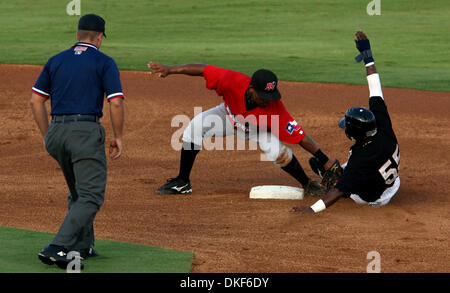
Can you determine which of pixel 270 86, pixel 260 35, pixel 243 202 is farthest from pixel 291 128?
pixel 260 35

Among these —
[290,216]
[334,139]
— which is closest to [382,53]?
[334,139]

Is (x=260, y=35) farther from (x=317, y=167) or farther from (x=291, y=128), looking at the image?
(x=291, y=128)

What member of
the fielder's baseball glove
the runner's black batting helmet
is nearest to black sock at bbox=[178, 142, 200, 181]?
the fielder's baseball glove

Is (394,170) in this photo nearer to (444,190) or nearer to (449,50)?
(444,190)

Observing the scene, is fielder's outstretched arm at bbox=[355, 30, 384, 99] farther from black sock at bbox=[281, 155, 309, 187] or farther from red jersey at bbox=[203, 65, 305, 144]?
black sock at bbox=[281, 155, 309, 187]

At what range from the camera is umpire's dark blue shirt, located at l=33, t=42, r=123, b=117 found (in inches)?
239

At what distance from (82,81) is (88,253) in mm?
1411

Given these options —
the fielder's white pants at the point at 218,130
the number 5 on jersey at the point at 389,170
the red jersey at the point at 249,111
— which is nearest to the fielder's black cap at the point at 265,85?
the red jersey at the point at 249,111

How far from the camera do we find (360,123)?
7.88 meters

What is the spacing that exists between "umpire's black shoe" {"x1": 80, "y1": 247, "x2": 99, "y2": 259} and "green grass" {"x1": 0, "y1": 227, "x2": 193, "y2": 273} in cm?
4

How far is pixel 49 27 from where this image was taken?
26453 millimetres

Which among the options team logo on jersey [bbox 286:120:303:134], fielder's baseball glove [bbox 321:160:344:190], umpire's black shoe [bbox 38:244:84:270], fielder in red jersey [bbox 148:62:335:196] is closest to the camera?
umpire's black shoe [bbox 38:244:84:270]

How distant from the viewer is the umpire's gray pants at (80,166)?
5.98m
